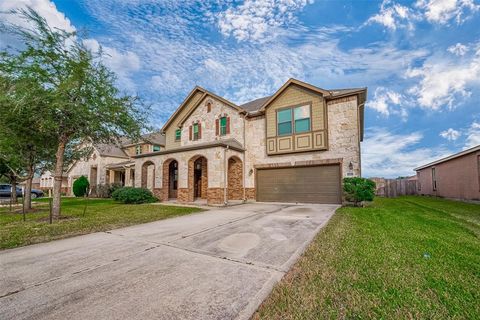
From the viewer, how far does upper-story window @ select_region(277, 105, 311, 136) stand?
1275cm

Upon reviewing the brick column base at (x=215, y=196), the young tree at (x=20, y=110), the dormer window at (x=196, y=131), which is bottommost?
the brick column base at (x=215, y=196)

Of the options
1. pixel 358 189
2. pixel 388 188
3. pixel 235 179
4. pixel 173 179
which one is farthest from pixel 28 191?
pixel 388 188

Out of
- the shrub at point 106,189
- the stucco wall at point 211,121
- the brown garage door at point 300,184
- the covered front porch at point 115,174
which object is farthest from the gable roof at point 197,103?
the shrub at point 106,189

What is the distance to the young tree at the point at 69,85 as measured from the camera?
6.86 metres

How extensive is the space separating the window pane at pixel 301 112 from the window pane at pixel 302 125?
248 mm

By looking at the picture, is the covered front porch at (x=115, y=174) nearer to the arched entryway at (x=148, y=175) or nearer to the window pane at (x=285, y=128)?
the arched entryway at (x=148, y=175)

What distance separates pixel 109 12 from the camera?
9625 mm

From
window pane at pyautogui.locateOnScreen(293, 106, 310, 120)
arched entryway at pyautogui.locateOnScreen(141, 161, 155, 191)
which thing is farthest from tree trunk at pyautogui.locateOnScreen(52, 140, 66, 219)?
window pane at pyautogui.locateOnScreen(293, 106, 310, 120)

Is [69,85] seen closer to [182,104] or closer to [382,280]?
[382,280]

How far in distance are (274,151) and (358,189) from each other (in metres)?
5.32

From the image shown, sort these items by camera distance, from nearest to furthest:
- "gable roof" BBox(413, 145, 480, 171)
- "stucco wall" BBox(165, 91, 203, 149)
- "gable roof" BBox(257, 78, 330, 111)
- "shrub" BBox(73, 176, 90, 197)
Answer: "gable roof" BBox(257, 78, 330, 111)
"gable roof" BBox(413, 145, 480, 171)
"stucco wall" BBox(165, 91, 203, 149)
"shrub" BBox(73, 176, 90, 197)

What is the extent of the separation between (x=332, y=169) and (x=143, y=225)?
1007cm

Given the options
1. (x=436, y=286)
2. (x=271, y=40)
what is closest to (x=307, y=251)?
(x=436, y=286)

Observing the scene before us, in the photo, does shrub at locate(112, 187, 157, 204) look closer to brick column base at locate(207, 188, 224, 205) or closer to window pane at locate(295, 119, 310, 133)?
brick column base at locate(207, 188, 224, 205)
